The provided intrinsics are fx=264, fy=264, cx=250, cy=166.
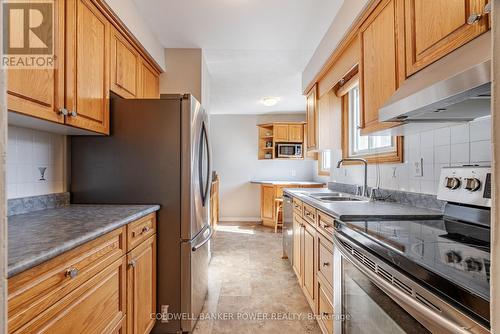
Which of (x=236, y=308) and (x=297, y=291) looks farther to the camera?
(x=297, y=291)

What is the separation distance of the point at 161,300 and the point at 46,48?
5.26 feet

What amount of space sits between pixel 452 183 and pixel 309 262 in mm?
1163

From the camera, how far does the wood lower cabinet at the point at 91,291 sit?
743 mm

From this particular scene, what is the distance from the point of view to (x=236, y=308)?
7.20ft

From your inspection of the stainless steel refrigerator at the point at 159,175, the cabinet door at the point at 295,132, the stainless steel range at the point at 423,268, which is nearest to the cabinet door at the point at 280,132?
the cabinet door at the point at 295,132

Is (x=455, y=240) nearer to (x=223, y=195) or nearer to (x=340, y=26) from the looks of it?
(x=340, y=26)

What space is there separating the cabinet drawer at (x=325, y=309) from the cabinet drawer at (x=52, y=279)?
125 centimetres

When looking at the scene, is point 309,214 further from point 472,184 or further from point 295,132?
point 295,132

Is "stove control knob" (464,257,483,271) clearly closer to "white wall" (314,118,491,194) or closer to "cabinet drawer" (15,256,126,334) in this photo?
"white wall" (314,118,491,194)

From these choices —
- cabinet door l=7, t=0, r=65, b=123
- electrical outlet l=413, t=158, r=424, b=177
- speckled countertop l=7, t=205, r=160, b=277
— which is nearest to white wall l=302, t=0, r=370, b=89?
electrical outlet l=413, t=158, r=424, b=177

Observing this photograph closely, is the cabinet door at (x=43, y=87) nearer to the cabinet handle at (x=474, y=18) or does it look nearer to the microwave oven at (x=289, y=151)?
the cabinet handle at (x=474, y=18)

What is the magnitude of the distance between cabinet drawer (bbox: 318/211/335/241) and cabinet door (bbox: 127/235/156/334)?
1.12 meters

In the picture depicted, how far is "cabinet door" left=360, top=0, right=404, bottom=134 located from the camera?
1.50 meters

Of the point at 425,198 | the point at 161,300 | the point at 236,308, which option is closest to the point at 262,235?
the point at 236,308
